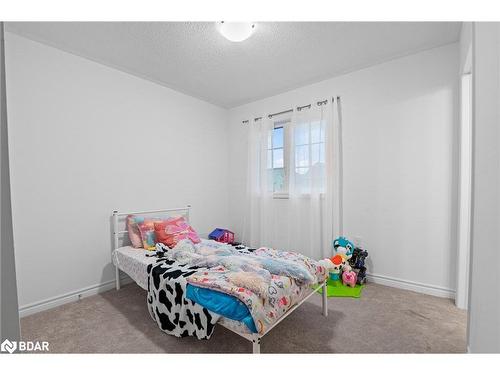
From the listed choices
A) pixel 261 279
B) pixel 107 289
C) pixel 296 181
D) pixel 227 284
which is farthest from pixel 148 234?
pixel 296 181

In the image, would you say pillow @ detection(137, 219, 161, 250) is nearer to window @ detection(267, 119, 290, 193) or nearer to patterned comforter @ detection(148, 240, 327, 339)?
patterned comforter @ detection(148, 240, 327, 339)

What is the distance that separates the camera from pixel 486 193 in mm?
1167

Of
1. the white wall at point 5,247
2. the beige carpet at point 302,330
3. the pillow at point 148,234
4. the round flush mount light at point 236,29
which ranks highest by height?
the round flush mount light at point 236,29

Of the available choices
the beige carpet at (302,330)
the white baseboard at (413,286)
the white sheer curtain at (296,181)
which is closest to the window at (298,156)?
the white sheer curtain at (296,181)

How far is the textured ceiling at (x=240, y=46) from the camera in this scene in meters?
2.10

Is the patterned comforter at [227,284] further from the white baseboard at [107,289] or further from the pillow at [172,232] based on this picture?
the white baseboard at [107,289]

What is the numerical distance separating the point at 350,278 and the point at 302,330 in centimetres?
110

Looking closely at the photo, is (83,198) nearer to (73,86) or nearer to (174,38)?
(73,86)

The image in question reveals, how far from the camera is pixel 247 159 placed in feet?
12.8

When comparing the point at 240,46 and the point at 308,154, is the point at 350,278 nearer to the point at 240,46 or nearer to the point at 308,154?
the point at 308,154

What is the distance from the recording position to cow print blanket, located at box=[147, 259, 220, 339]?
1.52 m

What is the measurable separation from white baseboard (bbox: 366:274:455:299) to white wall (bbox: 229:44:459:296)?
0.03 ft

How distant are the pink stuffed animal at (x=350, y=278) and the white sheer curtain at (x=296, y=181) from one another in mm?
379

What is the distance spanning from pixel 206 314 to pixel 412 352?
1462 mm
